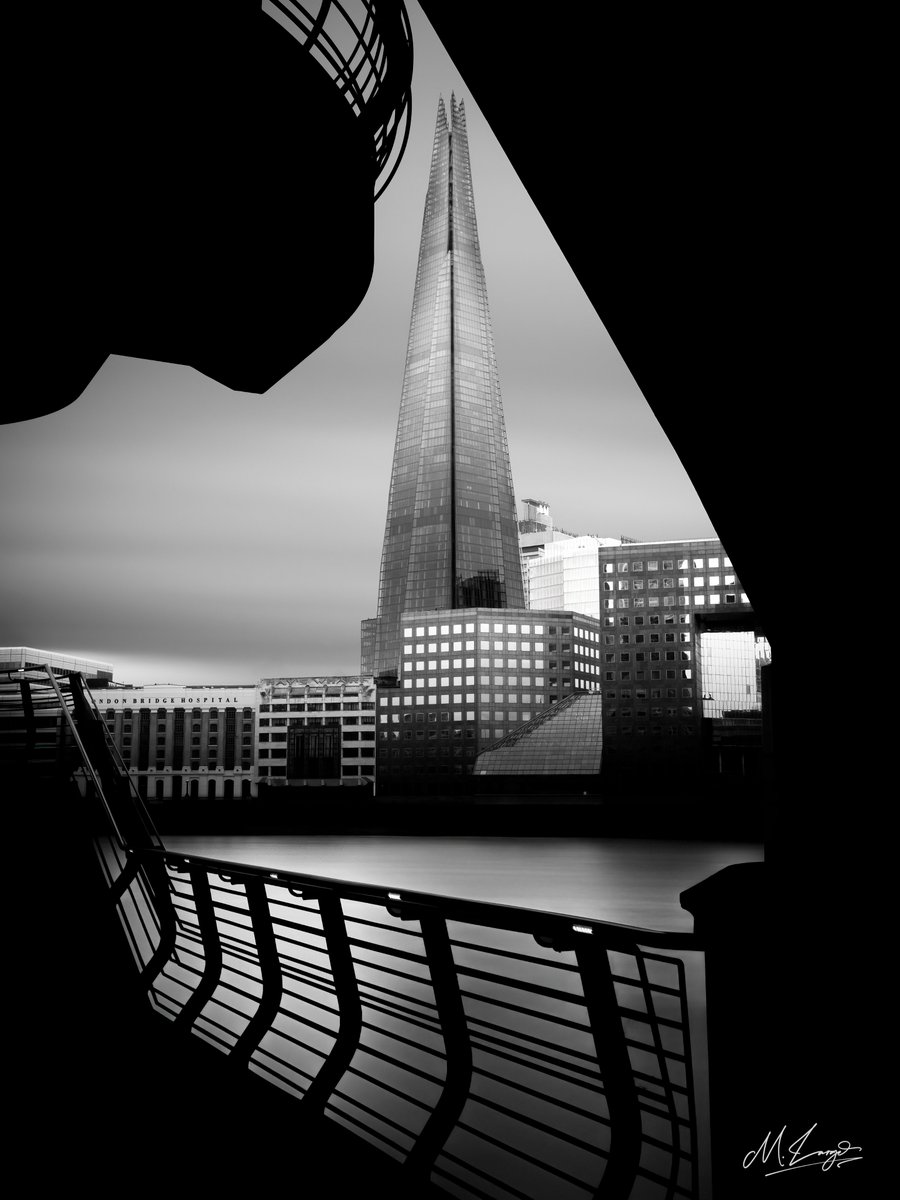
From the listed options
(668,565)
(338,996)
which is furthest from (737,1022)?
(668,565)

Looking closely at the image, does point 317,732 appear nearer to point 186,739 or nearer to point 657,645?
point 186,739

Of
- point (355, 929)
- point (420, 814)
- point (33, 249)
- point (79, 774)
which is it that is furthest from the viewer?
point (420, 814)

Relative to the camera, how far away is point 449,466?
363 feet

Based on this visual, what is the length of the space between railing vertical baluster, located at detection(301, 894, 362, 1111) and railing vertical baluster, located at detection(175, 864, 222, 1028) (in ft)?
3.72

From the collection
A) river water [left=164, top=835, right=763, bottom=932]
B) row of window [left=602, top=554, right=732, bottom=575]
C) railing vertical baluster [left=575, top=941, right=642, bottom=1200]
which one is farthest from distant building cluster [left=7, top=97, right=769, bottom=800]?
railing vertical baluster [left=575, top=941, right=642, bottom=1200]

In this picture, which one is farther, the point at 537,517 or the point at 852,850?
the point at 537,517

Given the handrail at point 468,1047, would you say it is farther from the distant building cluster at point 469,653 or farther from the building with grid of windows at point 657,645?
the building with grid of windows at point 657,645

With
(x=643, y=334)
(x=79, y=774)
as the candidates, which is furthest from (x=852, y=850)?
(x=79, y=774)

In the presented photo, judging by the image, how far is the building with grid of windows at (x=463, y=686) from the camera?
8988cm

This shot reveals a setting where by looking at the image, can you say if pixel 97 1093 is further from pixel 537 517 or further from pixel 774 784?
pixel 537 517

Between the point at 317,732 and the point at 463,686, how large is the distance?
55.5 feet

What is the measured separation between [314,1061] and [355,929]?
4.99 meters

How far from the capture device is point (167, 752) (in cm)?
9269

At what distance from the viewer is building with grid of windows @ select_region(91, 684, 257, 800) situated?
301 feet
